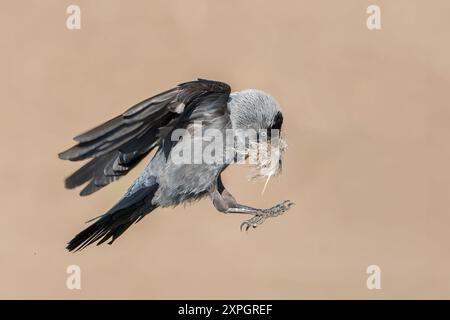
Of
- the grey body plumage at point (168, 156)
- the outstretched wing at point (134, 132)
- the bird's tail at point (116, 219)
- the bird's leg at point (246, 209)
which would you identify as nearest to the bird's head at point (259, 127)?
the grey body plumage at point (168, 156)

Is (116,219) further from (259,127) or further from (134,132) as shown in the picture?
(259,127)

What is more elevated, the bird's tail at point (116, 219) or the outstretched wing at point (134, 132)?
the outstretched wing at point (134, 132)

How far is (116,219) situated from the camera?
5.38 meters

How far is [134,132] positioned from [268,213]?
3.61 feet

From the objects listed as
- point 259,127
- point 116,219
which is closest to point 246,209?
point 259,127

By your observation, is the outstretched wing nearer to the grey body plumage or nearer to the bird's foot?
the grey body plumage

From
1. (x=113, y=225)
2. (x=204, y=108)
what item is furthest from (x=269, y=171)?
(x=113, y=225)

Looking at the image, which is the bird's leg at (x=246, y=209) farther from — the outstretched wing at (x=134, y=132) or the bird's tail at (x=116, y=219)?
the outstretched wing at (x=134, y=132)

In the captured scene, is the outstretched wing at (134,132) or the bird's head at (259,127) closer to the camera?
the outstretched wing at (134,132)

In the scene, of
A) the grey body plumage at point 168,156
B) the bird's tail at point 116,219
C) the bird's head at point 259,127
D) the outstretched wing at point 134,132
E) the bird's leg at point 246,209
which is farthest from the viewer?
the bird's leg at point 246,209

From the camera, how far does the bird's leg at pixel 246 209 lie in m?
5.54

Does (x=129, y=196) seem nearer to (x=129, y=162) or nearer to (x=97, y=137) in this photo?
(x=129, y=162)

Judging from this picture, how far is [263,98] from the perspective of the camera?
5566 mm

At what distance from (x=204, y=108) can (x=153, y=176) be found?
1.73 feet
